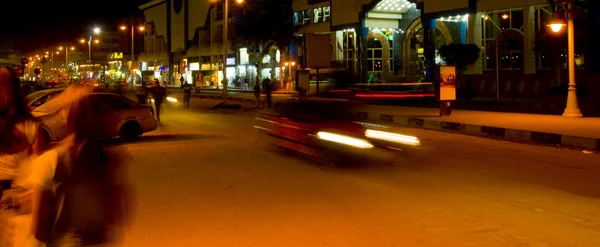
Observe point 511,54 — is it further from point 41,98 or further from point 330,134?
point 41,98

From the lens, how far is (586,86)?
31078 millimetres

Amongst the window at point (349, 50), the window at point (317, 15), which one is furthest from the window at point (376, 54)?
the window at point (317, 15)

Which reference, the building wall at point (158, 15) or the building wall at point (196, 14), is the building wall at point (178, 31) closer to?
the building wall at point (196, 14)

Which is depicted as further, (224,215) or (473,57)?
(473,57)

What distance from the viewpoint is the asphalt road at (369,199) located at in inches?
246

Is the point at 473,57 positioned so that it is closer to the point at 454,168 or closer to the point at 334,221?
the point at 454,168

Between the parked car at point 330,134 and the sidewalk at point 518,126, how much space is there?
168cm

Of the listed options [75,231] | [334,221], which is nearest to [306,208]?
[334,221]

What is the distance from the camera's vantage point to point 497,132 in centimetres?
1725

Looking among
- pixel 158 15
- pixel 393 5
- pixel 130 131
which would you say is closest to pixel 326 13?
pixel 393 5

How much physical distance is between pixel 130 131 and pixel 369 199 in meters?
9.41

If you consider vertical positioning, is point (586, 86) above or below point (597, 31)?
below

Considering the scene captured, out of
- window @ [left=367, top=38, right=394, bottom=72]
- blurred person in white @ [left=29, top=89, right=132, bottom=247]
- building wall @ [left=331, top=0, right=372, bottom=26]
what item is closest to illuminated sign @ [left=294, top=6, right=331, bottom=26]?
building wall @ [left=331, top=0, right=372, bottom=26]

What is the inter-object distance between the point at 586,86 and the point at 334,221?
28622 millimetres
